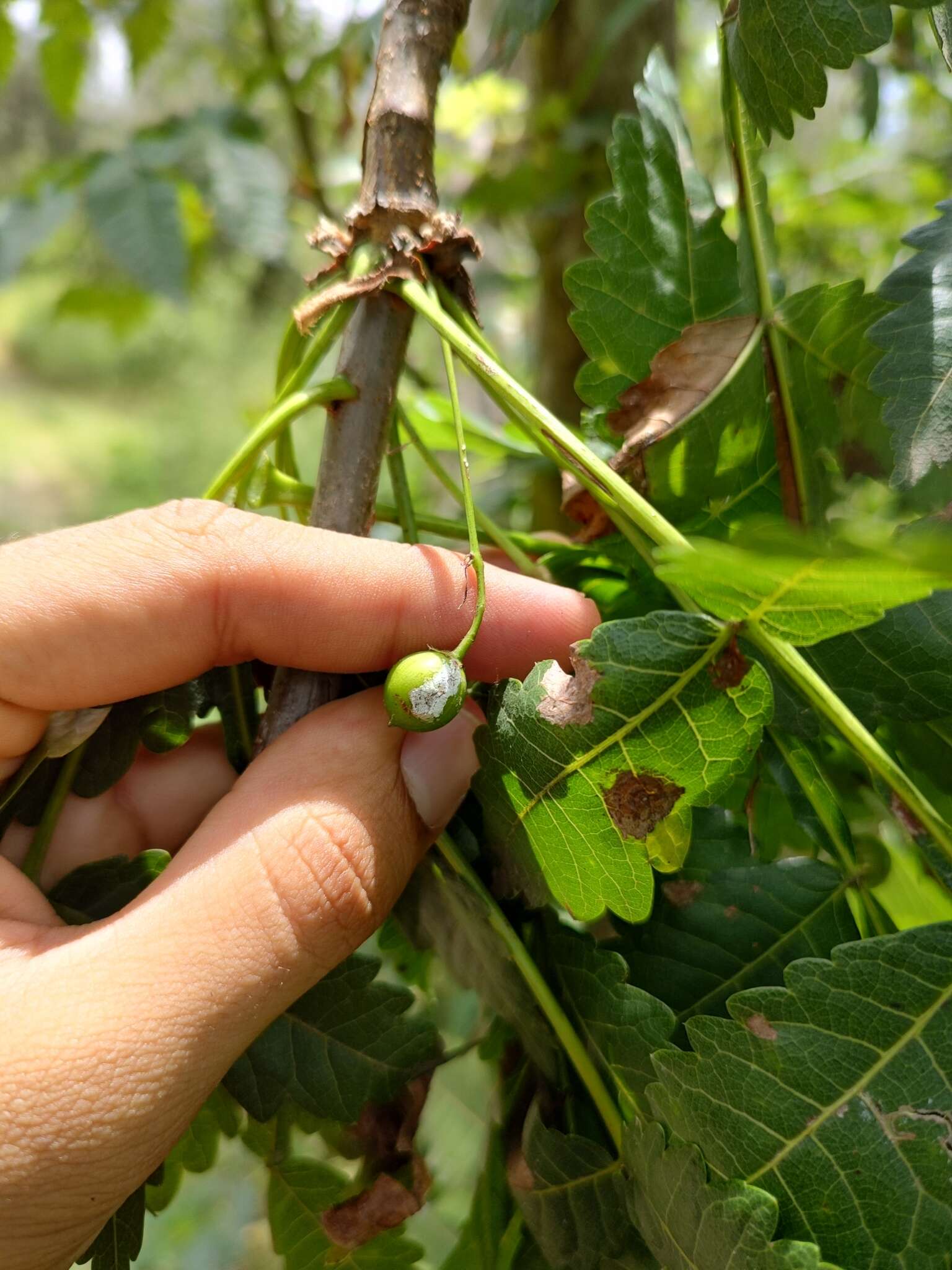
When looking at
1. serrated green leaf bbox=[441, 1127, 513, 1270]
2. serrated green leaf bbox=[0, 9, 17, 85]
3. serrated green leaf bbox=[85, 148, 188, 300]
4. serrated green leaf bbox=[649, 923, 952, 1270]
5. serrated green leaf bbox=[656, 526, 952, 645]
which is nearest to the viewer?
serrated green leaf bbox=[656, 526, 952, 645]

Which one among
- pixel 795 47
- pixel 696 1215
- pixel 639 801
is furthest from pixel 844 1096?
pixel 795 47

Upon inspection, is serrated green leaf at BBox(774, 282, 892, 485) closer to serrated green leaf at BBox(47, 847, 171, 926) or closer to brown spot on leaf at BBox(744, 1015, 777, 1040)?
brown spot on leaf at BBox(744, 1015, 777, 1040)

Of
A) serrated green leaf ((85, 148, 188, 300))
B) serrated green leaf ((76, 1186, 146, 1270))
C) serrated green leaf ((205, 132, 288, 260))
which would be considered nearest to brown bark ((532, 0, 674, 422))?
serrated green leaf ((205, 132, 288, 260))

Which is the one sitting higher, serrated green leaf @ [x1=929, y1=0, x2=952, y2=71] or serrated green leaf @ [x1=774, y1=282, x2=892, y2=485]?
serrated green leaf @ [x1=929, y1=0, x2=952, y2=71]

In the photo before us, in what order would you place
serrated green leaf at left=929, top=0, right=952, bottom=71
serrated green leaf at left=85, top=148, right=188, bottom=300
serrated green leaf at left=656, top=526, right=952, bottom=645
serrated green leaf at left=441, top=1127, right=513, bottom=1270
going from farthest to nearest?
serrated green leaf at left=85, top=148, right=188, bottom=300
serrated green leaf at left=441, top=1127, right=513, bottom=1270
serrated green leaf at left=929, top=0, right=952, bottom=71
serrated green leaf at left=656, top=526, right=952, bottom=645

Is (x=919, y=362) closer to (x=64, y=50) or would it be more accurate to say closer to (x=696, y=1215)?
(x=696, y=1215)

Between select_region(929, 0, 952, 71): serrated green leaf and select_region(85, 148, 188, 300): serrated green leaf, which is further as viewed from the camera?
select_region(85, 148, 188, 300): serrated green leaf

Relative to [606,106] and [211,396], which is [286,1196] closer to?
[606,106]

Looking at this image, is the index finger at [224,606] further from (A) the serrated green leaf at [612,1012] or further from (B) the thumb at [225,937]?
(A) the serrated green leaf at [612,1012]

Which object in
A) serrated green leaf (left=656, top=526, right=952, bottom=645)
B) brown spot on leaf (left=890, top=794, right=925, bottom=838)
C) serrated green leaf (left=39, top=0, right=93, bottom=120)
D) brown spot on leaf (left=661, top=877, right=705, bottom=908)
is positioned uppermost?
serrated green leaf (left=39, top=0, right=93, bottom=120)

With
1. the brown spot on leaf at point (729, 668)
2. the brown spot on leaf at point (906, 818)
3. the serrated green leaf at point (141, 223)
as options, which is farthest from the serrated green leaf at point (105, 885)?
the serrated green leaf at point (141, 223)
